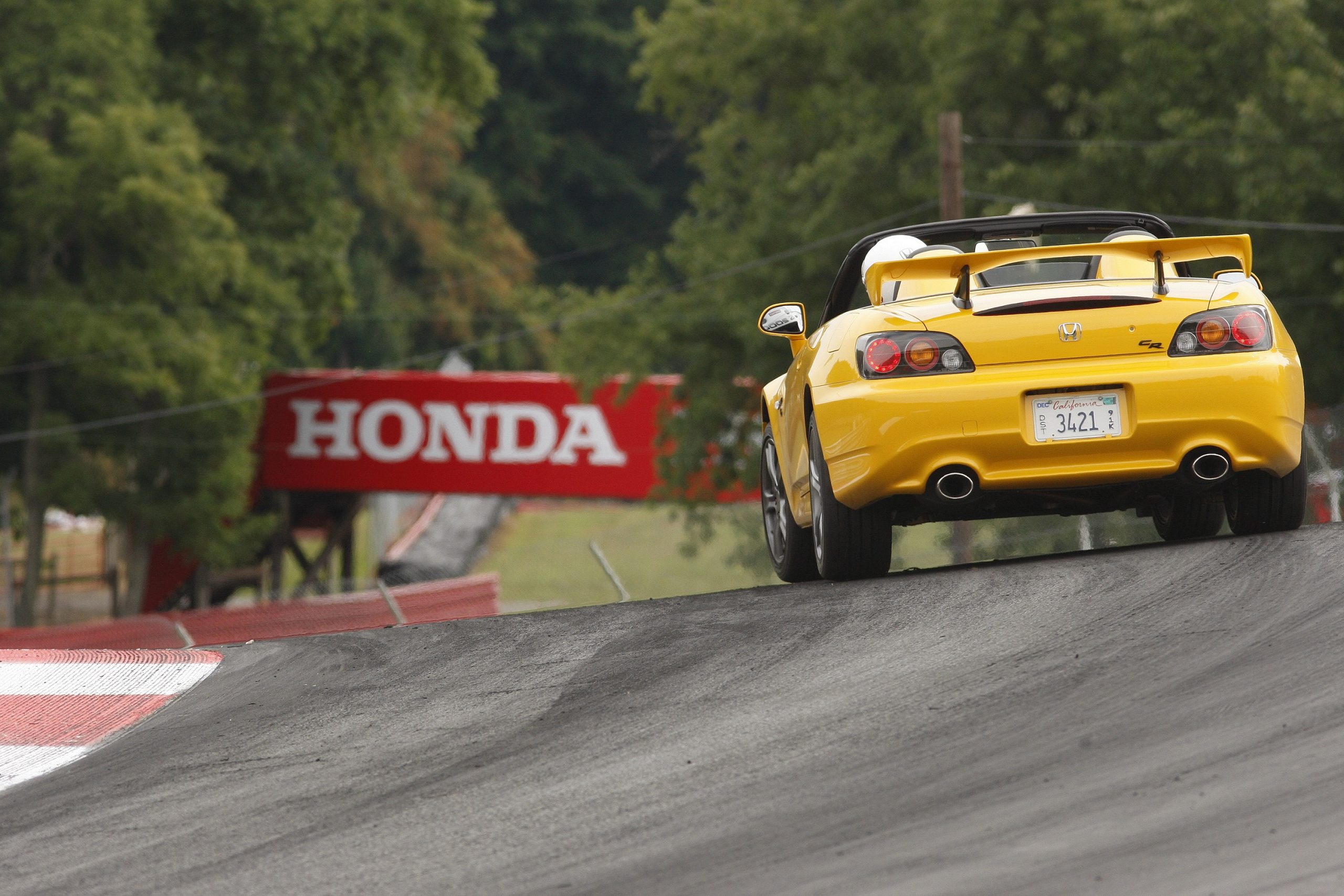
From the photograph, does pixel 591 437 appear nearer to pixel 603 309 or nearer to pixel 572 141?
A: pixel 603 309

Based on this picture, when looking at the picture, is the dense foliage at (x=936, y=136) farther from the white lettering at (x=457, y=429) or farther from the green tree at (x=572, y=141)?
the green tree at (x=572, y=141)

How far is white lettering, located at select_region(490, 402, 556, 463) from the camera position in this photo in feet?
114

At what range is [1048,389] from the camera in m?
7.22

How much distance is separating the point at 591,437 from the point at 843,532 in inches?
1060

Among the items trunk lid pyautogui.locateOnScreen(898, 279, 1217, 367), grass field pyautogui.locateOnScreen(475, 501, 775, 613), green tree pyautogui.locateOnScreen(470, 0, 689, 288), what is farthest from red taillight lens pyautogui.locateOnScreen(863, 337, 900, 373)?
green tree pyautogui.locateOnScreen(470, 0, 689, 288)

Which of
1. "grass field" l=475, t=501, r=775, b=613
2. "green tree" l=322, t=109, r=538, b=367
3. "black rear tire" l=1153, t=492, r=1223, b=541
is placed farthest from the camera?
"green tree" l=322, t=109, r=538, b=367

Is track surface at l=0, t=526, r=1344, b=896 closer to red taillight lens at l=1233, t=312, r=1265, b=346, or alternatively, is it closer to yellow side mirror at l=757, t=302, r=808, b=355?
red taillight lens at l=1233, t=312, r=1265, b=346

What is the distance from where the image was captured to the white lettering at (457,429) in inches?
1368

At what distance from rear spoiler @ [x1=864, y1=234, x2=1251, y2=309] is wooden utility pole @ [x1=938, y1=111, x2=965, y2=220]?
53.0ft

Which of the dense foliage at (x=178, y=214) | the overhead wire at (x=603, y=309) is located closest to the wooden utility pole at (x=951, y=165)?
the overhead wire at (x=603, y=309)

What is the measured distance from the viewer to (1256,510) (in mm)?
7906

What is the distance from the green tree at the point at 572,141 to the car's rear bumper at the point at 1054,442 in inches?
2523

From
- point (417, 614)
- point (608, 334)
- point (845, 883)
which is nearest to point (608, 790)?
point (845, 883)

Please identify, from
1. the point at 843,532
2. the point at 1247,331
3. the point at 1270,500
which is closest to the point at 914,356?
the point at 843,532
